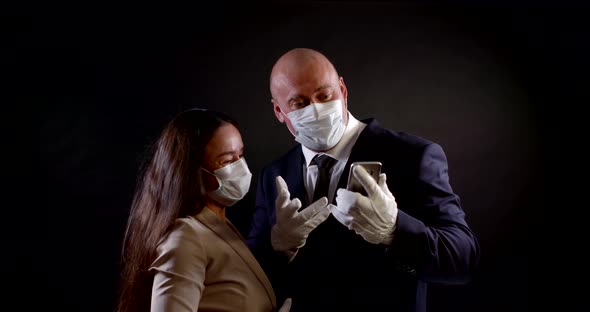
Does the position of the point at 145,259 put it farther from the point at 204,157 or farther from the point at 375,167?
the point at 375,167

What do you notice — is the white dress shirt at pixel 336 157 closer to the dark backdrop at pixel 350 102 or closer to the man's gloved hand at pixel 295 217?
the man's gloved hand at pixel 295 217

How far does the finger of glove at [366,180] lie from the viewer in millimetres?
1719

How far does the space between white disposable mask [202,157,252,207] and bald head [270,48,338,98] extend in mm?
352

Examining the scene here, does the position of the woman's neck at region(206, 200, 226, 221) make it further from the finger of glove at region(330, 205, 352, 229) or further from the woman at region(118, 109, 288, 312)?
the finger of glove at region(330, 205, 352, 229)

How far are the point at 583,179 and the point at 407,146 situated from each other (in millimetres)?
933

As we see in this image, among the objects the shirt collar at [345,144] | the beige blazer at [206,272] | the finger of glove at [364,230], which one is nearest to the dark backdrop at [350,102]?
the shirt collar at [345,144]

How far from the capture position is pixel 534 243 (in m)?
2.47

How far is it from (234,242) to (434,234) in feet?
2.31

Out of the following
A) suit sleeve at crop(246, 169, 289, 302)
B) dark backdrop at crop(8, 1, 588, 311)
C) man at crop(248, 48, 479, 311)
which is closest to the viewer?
man at crop(248, 48, 479, 311)

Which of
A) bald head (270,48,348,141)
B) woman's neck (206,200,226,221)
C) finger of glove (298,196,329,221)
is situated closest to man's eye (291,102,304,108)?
bald head (270,48,348,141)

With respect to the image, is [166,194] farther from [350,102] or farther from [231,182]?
[350,102]

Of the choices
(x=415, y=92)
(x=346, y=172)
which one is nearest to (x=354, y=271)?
(x=346, y=172)

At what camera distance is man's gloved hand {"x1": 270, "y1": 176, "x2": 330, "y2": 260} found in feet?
6.28

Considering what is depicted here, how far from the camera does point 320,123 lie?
2.02 m
